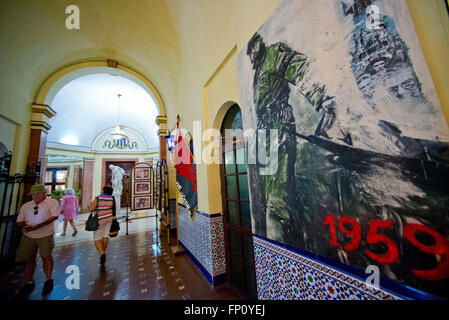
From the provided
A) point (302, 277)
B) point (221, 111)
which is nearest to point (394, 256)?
point (302, 277)

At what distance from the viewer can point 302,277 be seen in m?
1.20

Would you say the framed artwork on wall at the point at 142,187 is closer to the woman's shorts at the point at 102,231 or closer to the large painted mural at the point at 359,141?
the woman's shorts at the point at 102,231

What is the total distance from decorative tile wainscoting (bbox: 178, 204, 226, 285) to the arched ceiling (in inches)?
267

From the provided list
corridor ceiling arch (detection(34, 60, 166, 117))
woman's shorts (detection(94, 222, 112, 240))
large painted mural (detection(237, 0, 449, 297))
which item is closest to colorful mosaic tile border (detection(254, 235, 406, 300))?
large painted mural (detection(237, 0, 449, 297))

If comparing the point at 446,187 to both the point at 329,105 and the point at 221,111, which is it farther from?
the point at 221,111

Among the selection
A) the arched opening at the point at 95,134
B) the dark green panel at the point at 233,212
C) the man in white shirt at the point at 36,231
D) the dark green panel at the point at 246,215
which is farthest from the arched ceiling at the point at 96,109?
the dark green panel at the point at 246,215

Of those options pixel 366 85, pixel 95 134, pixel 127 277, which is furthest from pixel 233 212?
pixel 95 134

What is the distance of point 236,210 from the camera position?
92.3 inches

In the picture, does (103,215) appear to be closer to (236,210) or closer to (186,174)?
(186,174)

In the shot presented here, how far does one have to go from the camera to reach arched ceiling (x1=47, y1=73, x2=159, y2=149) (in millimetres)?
7102

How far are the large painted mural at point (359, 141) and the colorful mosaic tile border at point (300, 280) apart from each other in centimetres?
10

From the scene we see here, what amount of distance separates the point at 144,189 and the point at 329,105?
15.3 feet

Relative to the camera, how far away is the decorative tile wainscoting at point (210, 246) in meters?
2.46

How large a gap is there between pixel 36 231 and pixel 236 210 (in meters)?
2.91
